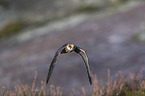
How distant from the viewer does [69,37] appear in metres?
15.9

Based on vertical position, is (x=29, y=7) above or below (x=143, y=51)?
above

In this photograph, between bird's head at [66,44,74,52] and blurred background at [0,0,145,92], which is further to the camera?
blurred background at [0,0,145,92]

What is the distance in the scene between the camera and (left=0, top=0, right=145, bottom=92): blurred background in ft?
34.1

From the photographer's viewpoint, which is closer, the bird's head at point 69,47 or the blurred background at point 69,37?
the bird's head at point 69,47

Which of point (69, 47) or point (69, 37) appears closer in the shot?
point (69, 47)

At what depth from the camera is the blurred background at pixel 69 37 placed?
34.1 feet

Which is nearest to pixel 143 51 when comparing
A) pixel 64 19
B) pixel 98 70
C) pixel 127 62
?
pixel 127 62

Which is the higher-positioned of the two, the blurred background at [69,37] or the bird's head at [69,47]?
the blurred background at [69,37]

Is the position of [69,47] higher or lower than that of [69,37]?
lower

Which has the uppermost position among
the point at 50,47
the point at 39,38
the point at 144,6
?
the point at 144,6

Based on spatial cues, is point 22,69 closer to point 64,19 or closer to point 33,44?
point 33,44

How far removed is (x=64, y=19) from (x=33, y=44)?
5.30m

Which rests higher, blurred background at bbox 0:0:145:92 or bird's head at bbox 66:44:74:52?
blurred background at bbox 0:0:145:92

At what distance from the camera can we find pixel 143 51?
10.8m
